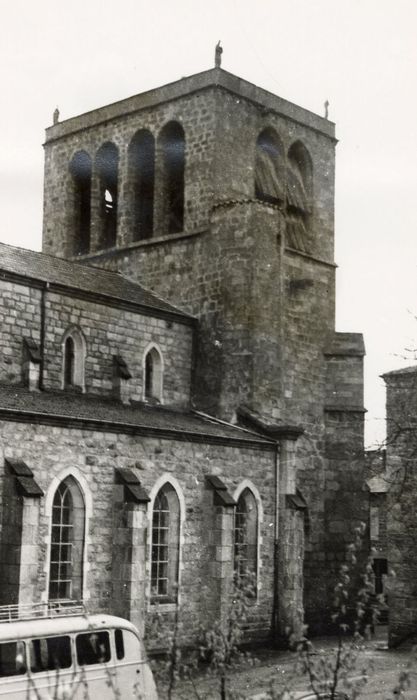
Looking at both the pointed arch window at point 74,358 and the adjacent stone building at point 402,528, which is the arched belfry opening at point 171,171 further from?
the adjacent stone building at point 402,528

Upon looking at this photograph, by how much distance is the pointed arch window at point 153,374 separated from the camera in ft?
87.4

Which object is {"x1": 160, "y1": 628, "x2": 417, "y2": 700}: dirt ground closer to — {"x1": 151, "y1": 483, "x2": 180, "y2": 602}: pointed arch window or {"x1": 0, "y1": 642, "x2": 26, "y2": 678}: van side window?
{"x1": 151, "y1": 483, "x2": 180, "y2": 602}: pointed arch window

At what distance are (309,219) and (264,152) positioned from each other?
2.74 m

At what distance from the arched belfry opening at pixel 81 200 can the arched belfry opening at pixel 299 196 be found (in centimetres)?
692

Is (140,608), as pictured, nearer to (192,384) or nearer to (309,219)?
(192,384)

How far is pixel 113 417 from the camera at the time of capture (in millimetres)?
21422

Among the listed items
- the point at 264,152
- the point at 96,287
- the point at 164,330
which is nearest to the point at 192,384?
the point at 164,330

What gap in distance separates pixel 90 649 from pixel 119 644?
609 millimetres

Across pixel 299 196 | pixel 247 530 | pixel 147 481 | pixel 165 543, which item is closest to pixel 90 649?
pixel 147 481

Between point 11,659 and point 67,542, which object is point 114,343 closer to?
point 67,542

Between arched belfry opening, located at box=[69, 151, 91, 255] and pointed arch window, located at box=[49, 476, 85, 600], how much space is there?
1452cm

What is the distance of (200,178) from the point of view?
1137 inches

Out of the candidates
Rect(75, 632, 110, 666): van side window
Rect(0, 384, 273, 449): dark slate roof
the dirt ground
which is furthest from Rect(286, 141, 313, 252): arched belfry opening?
Rect(75, 632, 110, 666): van side window

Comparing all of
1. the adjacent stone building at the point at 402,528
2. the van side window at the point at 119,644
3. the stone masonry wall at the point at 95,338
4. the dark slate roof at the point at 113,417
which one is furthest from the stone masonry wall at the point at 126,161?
the van side window at the point at 119,644
